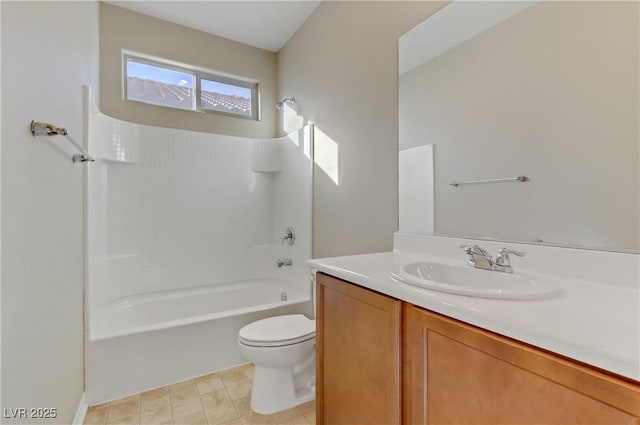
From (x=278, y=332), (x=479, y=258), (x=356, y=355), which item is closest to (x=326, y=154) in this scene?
(x=278, y=332)

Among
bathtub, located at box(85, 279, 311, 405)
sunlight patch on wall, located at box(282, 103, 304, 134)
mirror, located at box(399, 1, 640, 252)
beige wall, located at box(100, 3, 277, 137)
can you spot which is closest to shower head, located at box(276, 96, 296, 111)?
sunlight patch on wall, located at box(282, 103, 304, 134)

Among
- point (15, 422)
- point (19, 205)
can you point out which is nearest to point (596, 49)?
point (19, 205)

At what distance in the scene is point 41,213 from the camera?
111 centimetres

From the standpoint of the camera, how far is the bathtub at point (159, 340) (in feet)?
5.80

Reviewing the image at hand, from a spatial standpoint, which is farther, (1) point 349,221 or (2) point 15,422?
(1) point 349,221

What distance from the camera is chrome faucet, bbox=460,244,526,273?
104 cm

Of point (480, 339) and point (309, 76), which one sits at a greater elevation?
point (309, 76)

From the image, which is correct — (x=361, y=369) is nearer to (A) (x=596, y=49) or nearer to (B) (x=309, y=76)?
(A) (x=596, y=49)

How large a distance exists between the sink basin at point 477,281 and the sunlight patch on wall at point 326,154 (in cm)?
108

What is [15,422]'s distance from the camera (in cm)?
88

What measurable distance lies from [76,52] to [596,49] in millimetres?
2304

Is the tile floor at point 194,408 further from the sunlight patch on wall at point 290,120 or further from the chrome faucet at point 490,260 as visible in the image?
the sunlight patch on wall at point 290,120

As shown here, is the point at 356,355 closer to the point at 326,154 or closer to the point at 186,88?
the point at 326,154

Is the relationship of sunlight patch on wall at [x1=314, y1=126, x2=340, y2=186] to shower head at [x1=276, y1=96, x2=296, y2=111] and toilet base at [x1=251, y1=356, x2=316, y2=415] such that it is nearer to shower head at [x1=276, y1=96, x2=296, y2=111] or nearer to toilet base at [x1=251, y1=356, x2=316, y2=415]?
shower head at [x1=276, y1=96, x2=296, y2=111]
